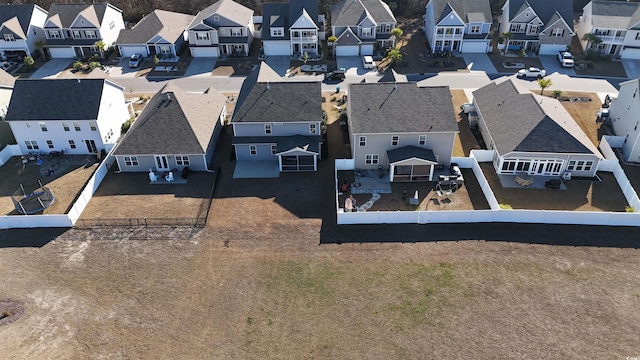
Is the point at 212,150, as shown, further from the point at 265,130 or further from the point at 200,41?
the point at 200,41

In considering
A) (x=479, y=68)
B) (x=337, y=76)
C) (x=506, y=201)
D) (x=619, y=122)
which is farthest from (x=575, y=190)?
(x=337, y=76)

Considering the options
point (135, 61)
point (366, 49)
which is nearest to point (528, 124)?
point (366, 49)

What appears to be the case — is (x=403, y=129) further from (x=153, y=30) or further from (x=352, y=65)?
(x=153, y=30)

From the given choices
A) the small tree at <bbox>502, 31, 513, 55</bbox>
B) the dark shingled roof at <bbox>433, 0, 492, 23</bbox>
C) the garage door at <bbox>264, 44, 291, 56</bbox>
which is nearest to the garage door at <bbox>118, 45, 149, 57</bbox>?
the garage door at <bbox>264, 44, 291, 56</bbox>

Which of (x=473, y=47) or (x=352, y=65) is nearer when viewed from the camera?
(x=352, y=65)

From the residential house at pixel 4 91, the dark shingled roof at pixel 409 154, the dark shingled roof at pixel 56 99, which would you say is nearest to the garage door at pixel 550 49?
the dark shingled roof at pixel 409 154
